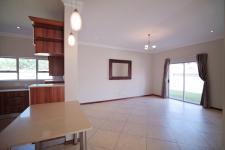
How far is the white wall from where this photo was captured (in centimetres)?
525

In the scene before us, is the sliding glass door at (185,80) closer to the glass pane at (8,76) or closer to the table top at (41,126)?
the table top at (41,126)

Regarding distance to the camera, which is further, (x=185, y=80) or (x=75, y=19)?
(x=185, y=80)

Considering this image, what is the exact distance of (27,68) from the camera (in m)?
4.59

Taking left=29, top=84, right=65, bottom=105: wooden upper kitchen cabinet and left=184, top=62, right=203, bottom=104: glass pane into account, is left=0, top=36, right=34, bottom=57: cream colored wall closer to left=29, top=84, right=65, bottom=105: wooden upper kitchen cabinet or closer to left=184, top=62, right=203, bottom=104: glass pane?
left=29, top=84, right=65, bottom=105: wooden upper kitchen cabinet

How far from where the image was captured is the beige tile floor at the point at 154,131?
7.73ft

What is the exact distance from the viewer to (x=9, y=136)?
3.48 ft

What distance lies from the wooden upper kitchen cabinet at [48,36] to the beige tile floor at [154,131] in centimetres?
195

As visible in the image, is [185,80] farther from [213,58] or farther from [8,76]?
[8,76]

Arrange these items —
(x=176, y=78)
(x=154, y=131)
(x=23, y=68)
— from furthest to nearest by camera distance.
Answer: (x=176, y=78)
(x=23, y=68)
(x=154, y=131)

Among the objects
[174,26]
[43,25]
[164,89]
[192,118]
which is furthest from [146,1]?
[164,89]

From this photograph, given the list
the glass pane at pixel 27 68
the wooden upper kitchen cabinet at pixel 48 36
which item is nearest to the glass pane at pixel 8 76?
the glass pane at pixel 27 68

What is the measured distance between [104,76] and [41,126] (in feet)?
15.0

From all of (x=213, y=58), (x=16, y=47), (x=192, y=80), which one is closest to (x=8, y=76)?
(x=16, y=47)

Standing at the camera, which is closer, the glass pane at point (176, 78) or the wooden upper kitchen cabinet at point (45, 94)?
the wooden upper kitchen cabinet at point (45, 94)
